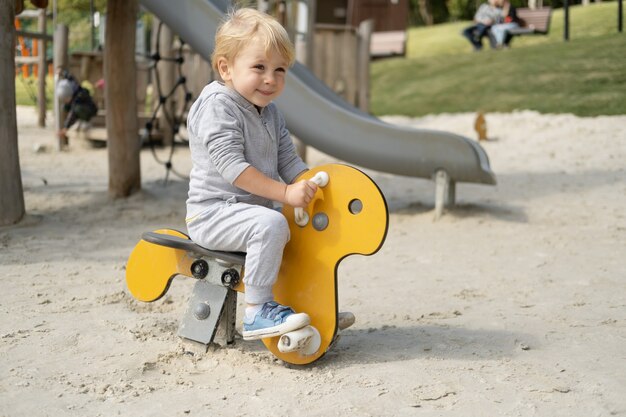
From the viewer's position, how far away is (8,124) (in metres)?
4.75

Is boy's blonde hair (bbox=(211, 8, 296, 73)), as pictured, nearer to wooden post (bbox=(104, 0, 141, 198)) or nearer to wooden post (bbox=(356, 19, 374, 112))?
wooden post (bbox=(104, 0, 141, 198))

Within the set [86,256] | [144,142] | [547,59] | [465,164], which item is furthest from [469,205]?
[547,59]

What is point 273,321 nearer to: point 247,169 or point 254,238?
point 254,238

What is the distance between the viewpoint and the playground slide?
5.33 metres

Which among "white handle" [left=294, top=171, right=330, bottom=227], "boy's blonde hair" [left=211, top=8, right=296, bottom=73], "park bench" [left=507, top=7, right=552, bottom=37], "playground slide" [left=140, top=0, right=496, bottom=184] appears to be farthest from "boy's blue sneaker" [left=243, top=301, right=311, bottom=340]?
"park bench" [left=507, top=7, right=552, bottom=37]

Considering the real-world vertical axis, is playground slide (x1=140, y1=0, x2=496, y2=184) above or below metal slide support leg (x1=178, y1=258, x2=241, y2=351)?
above

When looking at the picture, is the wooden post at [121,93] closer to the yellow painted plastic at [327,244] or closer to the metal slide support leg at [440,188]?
the metal slide support leg at [440,188]

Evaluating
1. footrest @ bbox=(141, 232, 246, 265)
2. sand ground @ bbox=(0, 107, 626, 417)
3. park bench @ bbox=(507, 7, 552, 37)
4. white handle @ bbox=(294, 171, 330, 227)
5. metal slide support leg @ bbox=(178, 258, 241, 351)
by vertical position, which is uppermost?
park bench @ bbox=(507, 7, 552, 37)

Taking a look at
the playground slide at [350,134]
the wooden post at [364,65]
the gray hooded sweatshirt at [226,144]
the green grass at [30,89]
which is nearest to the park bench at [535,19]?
the wooden post at [364,65]

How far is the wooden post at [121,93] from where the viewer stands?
570 cm

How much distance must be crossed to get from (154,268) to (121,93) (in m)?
3.03

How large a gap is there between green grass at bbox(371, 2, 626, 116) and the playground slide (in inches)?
A: 192

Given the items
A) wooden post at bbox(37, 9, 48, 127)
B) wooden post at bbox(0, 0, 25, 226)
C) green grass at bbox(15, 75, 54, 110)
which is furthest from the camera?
wooden post at bbox(37, 9, 48, 127)

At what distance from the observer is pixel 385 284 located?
3.88 metres
